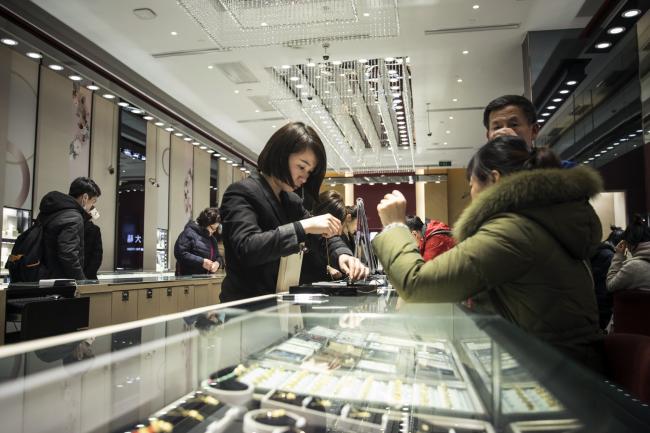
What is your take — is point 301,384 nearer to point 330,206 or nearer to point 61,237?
point 330,206

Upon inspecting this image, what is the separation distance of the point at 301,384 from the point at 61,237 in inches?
149

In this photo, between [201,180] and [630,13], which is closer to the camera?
[630,13]

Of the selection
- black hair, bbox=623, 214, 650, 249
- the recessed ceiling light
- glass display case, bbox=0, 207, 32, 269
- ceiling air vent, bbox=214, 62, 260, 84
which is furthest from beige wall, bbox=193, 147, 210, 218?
black hair, bbox=623, 214, 650, 249

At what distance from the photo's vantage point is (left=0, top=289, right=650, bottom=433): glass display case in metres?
0.51

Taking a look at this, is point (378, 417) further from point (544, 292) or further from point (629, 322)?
point (629, 322)

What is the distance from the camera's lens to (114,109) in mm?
8406

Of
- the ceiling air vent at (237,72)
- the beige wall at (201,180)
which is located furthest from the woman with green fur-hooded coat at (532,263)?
the beige wall at (201,180)

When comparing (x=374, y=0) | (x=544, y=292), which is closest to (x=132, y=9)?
(x=374, y=0)

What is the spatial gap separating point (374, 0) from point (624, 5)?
2407 millimetres

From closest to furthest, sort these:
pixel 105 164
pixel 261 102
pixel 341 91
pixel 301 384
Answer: pixel 301 384, pixel 341 91, pixel 105 164, pixel 261 102

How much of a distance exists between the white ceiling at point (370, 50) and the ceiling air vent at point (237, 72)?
11 centimetres

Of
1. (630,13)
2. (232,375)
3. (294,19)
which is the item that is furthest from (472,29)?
(232,375)

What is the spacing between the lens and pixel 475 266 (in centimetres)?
115

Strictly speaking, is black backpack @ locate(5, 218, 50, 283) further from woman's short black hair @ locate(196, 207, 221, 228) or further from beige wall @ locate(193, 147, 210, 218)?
beige wall @ locate(193, 147, 210, 218)
